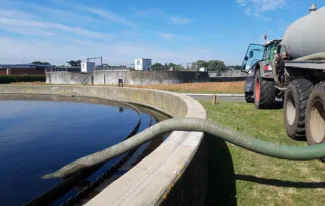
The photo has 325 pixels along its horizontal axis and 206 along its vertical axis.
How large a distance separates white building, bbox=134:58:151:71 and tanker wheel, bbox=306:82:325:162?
39.6m

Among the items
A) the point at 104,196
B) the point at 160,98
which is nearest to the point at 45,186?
the point at 104,196

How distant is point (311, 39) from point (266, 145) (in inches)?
136

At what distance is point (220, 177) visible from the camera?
529 centimetres

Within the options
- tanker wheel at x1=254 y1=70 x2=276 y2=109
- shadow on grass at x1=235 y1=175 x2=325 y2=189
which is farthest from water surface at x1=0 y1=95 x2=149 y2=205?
tanker wheel at x1=254 y1=70 x2=276 y2=109

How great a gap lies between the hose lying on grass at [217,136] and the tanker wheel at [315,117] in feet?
5.84

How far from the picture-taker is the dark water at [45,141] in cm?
Answer: 634

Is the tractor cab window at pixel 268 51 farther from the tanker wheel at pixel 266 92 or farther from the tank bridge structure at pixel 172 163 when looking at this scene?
the tank bridge structure at pixel 172 163

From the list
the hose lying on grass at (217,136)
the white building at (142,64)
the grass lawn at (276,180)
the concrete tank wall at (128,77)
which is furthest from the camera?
the white building at (142,64)

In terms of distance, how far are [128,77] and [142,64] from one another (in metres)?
8.93

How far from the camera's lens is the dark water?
6340 mm

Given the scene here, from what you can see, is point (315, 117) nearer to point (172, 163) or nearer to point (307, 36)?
point (307, 36)

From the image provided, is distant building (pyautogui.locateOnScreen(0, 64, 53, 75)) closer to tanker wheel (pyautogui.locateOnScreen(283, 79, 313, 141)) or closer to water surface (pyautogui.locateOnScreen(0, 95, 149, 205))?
water surface (pyautogui.locateOnScreen(0, 95, 149, 205))

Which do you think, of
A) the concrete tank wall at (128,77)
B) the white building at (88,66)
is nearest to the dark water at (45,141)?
the concrete tank wall at (128,77)

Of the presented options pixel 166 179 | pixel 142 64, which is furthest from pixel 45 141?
pixel 142 64
